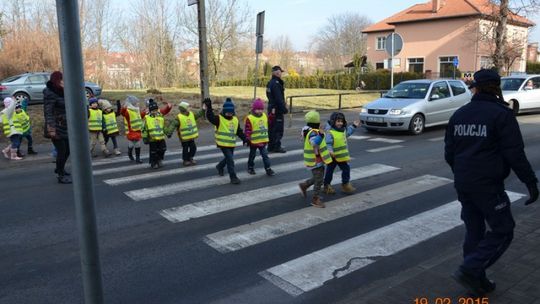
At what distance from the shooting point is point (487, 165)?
3.39m

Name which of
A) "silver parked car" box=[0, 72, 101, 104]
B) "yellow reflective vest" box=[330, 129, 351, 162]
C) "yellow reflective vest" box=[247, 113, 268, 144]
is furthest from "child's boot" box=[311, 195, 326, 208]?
"silver parked car" box=[0, 72, 101, 104]

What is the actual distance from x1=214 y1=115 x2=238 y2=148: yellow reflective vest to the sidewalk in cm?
435

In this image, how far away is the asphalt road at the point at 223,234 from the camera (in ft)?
13.7

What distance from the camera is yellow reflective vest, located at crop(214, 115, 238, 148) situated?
7.96 metres

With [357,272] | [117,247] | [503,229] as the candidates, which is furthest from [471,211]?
[117,247]

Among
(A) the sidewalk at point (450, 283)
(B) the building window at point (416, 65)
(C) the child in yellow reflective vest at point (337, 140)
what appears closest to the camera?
(A) the sidewalk at point (450, 283)

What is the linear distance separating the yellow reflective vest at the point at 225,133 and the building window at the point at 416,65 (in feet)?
156

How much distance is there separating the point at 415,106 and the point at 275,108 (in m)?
4.79

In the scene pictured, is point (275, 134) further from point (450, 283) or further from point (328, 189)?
point (450, 283)

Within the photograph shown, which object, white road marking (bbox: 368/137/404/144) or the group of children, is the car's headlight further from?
the group of children

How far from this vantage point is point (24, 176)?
8.79 meters

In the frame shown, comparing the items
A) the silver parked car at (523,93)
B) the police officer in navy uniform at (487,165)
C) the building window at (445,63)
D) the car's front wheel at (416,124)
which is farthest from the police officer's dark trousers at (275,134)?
the building window at (445,63)

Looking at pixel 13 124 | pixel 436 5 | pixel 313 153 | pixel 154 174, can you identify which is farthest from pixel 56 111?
pixel 436 5

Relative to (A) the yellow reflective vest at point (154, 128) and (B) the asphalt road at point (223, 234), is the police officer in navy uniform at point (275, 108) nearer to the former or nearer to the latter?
(B) the asphalt road at point (223, 234)
